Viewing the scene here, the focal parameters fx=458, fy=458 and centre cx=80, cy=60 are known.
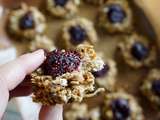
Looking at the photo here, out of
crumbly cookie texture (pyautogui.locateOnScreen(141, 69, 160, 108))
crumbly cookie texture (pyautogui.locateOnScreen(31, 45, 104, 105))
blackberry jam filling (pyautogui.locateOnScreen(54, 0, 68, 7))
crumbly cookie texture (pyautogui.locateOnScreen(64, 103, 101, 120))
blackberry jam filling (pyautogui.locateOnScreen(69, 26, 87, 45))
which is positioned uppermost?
blackberry jam filling (pyautogui.locateOnScreen(54, 0, 68, 7))

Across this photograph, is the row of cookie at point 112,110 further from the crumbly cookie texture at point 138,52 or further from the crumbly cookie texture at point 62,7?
the crumbly cookie texture at point 62,7

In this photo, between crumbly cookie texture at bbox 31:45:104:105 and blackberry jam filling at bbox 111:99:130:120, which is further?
blackberry jam filling at bbox 111:99:130:120

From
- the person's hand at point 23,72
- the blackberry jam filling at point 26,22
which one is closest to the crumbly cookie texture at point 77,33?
the blackberry jam filling at point 26,22

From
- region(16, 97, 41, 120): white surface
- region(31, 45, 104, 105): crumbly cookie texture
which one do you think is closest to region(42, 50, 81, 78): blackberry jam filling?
region(31, 45, 104, 105): crumbly cookie texture

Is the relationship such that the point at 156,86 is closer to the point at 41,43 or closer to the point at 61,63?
the point at 41,43

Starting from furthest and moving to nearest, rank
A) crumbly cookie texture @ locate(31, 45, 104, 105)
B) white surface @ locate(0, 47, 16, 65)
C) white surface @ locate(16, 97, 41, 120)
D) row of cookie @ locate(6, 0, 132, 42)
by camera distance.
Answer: row of cookie @ locate(6, 0, 132, 42) → white surface @ locate(0, 47, 16, 65) → white surface @ locate(16, 97, 41, 120) → crumbly cookie texture @ locate(31, 45, 104, 105)

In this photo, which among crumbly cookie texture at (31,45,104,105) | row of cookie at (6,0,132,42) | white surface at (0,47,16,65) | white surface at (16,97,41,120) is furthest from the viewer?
row of cookie at (6,0,132,42)

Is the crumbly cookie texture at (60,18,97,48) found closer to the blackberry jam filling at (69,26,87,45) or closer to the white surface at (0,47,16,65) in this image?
the blackberry jam filling at (69,26,87,45)

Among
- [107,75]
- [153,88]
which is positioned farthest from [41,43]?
[153,88]

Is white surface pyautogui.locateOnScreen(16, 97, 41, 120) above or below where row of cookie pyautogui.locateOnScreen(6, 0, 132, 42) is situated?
below
